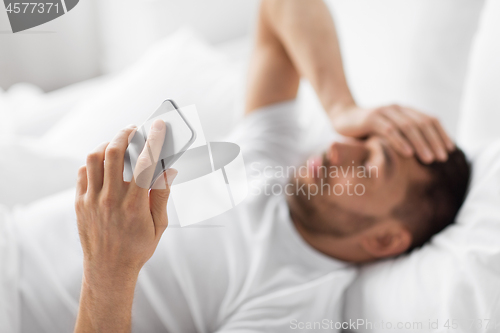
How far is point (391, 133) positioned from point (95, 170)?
45cm

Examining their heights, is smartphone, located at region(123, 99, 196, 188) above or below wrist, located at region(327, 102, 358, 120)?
above

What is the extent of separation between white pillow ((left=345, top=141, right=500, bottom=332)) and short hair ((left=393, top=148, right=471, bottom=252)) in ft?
0.08

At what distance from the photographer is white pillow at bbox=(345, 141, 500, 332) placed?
1.57ft

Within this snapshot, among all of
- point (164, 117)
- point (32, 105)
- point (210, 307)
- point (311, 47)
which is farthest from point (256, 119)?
point (32, 105)

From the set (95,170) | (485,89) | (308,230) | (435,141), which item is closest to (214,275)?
(308,230)

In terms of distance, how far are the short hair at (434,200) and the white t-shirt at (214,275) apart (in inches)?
5.0

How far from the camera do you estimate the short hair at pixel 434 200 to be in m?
0.60

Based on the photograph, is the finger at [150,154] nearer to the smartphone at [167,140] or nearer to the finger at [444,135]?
the smartphone at [167,140]

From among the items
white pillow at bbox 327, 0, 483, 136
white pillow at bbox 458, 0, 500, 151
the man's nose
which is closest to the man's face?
the man's nose

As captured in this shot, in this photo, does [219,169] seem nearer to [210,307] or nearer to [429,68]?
[210,307]

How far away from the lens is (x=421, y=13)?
84 centimetres

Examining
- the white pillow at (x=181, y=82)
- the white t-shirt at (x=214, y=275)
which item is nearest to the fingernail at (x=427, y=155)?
the white t-shirt at (x=214, y=275)

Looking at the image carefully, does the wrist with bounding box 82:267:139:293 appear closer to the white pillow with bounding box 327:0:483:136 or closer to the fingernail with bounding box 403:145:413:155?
the fingernail with bounding box 403:145:413:155

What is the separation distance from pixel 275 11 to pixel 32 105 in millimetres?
647
